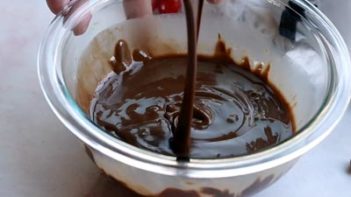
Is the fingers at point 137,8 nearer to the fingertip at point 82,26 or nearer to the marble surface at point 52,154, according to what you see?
the fingertip at point 82,26

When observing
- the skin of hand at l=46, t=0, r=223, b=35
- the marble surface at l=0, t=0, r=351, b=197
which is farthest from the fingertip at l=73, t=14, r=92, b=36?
the marble surface at l=0, t=0, r=351, b=197

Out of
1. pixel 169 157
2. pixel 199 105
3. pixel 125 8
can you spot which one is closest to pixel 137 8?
pixel 125 8

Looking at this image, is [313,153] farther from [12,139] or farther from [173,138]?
[12,139]

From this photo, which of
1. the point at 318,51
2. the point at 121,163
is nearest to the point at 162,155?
the point at 121,163

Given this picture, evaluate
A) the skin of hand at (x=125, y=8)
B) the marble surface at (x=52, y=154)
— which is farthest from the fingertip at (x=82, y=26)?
the marble surface at (x=52, y=154)

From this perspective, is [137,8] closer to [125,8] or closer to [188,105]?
[125,8]

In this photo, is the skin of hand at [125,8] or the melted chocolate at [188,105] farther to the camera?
the skin of hand at [125,8]
